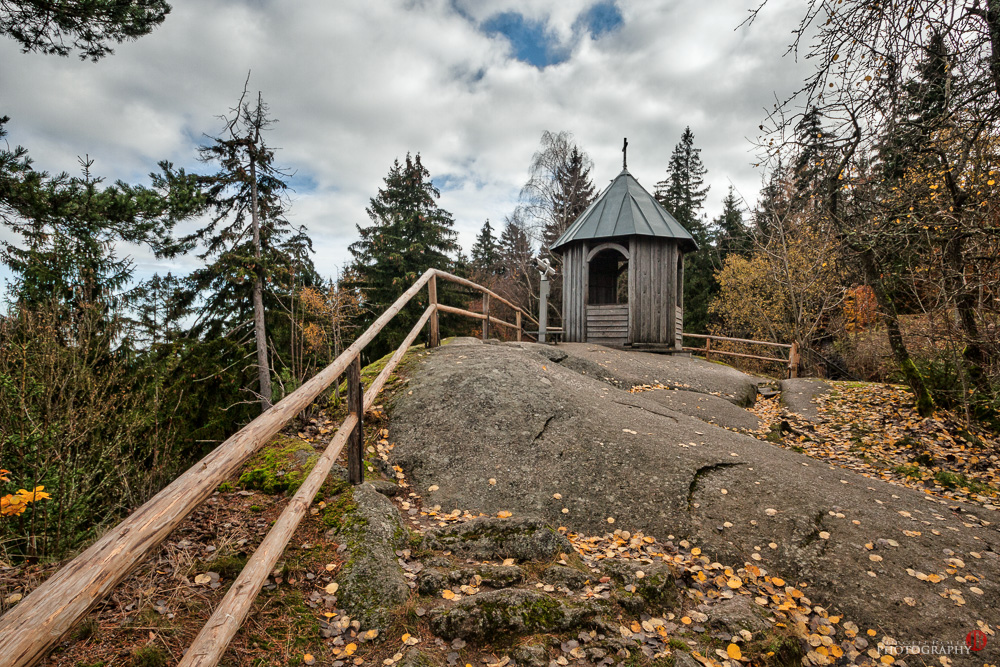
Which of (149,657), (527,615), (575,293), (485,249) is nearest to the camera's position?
(149,657)

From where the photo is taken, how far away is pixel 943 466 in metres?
6.40

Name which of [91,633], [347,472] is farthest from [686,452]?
[91,633]

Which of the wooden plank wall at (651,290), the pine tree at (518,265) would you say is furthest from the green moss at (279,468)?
the pine tree at (518,265)

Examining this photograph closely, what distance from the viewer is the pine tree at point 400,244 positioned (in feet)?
65.4

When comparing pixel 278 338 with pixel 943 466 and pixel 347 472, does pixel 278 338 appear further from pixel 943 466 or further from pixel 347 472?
pixel 943 466

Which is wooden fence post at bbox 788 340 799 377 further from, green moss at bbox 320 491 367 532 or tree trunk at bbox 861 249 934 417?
green moss at bbox 320 491 367 532

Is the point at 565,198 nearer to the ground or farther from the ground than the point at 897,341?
farther from the ground

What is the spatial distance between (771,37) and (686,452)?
3728 mm

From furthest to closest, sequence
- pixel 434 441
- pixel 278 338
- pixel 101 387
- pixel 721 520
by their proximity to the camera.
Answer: pixel 278 338 → pixel 101 387 → pixel 434 441 → pixel 721 520

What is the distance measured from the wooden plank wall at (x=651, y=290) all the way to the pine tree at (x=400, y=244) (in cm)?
950

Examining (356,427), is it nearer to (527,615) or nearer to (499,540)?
(499,540)

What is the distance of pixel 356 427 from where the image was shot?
11.6 feet

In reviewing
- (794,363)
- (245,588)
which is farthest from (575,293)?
(245,588)

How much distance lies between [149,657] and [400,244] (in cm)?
2014
